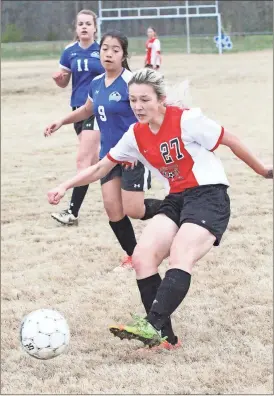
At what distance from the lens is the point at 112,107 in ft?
18.6

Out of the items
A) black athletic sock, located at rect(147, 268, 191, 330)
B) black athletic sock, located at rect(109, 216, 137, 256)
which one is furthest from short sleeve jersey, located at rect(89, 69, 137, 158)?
black athletic sock, located at rect(147, 268, 191, 330)

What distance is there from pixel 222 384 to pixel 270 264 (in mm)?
2221

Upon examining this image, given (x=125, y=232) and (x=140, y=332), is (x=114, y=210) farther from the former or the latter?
(x=140, y=332)

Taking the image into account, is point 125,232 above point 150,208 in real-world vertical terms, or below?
below

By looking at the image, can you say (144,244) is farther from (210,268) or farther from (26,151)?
(26,151)

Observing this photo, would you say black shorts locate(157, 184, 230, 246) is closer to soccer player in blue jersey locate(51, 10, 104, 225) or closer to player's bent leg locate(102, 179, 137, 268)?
player's bent leg locate(102, 179, 137, 268)

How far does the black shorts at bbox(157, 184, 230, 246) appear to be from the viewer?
4282 mm

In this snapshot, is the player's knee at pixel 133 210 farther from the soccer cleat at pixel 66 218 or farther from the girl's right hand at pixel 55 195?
the soccer cleat at pixel 66 218

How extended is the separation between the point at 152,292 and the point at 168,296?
1.28 ft

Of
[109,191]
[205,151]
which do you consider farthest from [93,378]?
[109,191]

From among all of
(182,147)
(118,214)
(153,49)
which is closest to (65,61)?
(118,214)

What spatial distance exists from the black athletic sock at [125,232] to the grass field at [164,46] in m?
31.0

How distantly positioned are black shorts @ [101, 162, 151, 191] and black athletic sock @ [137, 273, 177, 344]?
1.42 meters

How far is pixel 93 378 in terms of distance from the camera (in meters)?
4.10
